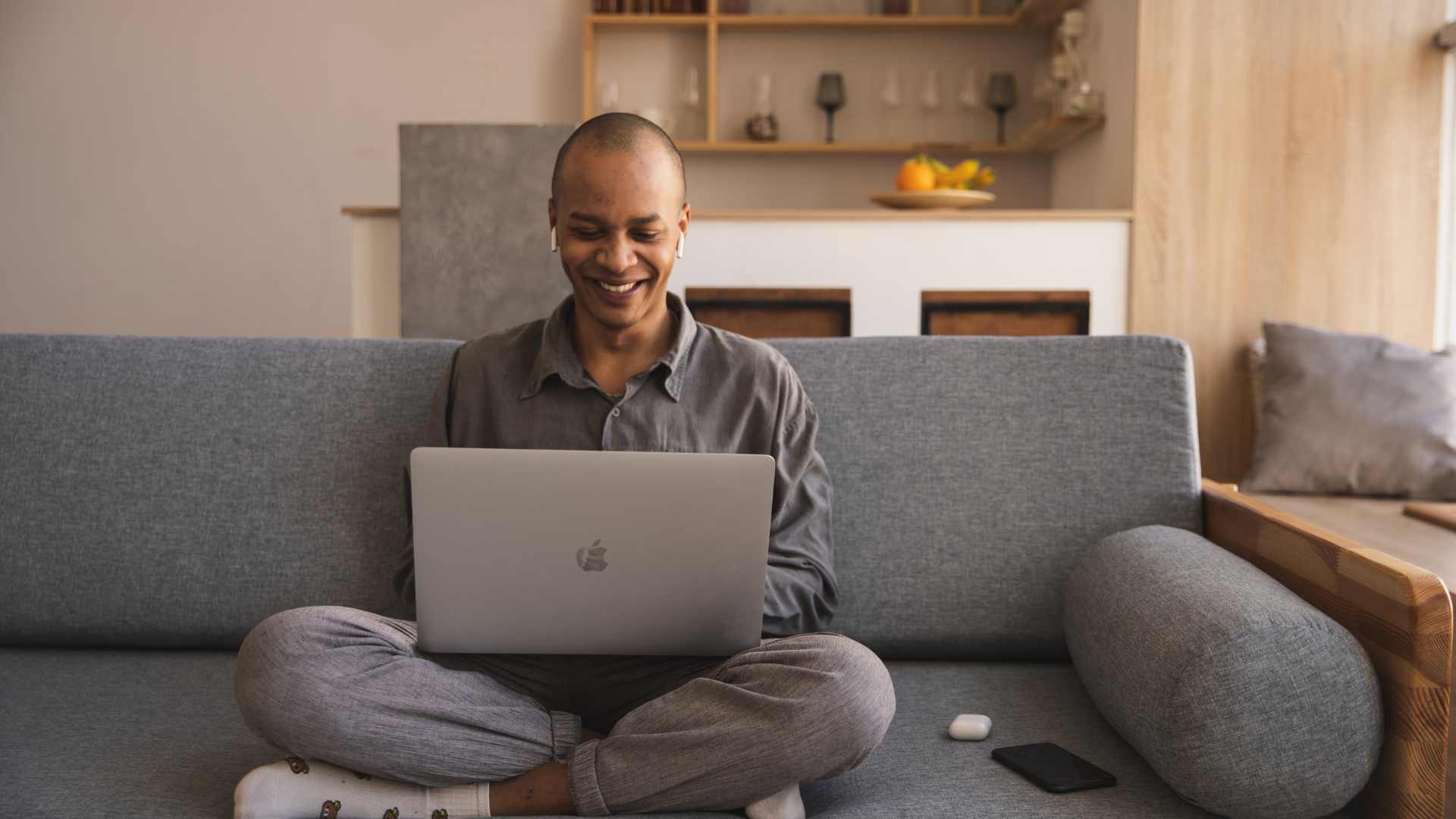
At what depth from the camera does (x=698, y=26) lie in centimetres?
512

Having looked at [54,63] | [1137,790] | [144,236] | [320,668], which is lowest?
[1137,790]

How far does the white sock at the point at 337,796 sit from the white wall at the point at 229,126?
4.32 metres

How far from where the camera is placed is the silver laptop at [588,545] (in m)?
1.20

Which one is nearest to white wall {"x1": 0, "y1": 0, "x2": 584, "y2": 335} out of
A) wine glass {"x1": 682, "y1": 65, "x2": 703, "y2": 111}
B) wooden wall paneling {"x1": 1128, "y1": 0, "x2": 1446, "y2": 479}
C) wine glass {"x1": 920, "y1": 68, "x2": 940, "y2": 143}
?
wine glass {"x1": 682, "y1": 65, "x2": 703, "y2": 111}

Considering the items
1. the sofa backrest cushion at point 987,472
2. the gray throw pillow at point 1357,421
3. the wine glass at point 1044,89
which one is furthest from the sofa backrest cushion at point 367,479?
the wine glass at point 1044,89

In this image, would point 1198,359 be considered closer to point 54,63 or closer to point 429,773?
point 429,773

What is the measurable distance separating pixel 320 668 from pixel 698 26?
4376 millimetres

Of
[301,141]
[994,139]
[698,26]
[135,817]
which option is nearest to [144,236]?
[301,141]

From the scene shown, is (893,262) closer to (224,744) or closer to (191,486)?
(191,486)

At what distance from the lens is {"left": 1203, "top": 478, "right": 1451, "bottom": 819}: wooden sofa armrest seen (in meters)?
1.14

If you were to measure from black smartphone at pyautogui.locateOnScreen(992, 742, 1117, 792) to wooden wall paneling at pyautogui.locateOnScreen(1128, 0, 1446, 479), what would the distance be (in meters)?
2.44

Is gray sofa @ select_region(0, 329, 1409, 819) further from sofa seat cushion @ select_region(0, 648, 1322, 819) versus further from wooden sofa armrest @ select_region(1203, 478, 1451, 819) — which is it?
wooden sofa armrest @ select_region(1203, 478, 1451, 819)

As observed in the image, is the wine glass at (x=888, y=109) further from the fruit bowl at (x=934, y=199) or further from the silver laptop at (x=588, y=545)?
the silver laptop at (x=588, y=545)

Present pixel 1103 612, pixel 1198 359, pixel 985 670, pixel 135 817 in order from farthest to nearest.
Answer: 1. pixel 1198 359
2. pixel 985 670
3. pixel 1103 612
4. pixel 135 817
